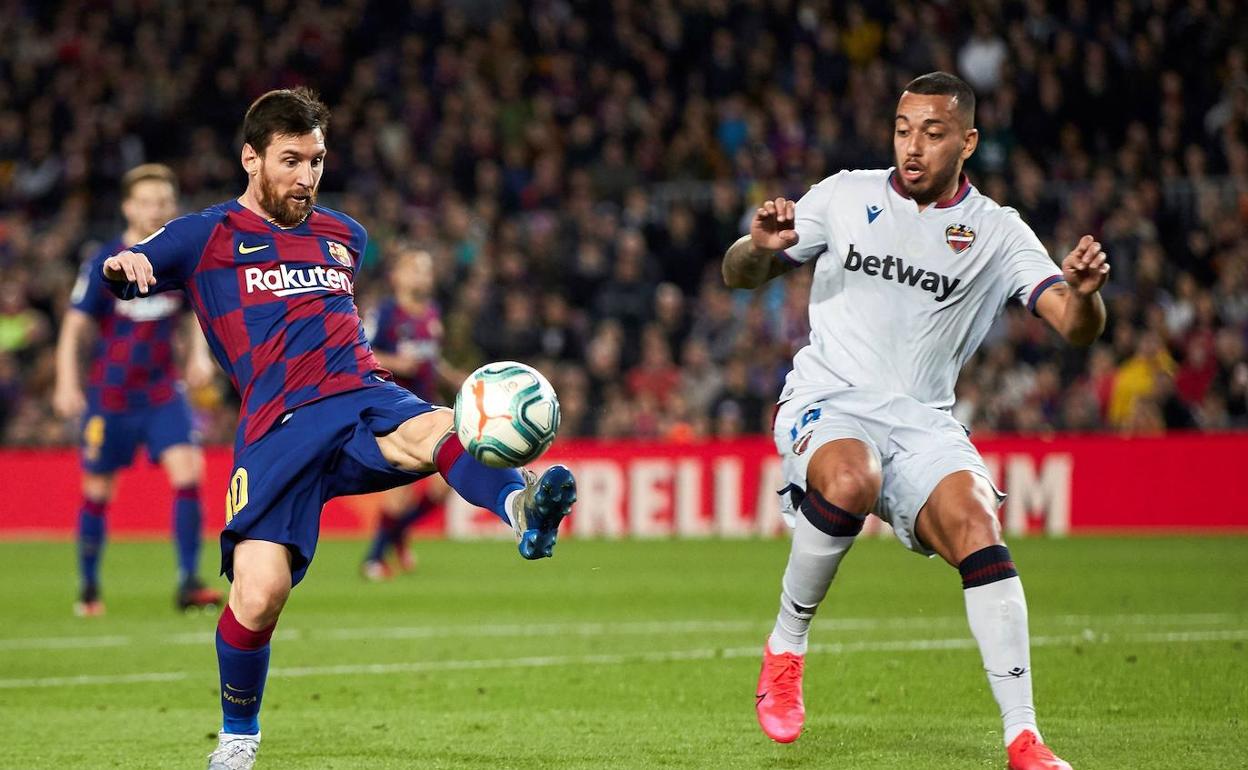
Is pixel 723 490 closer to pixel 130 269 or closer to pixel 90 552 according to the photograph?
pixel 90 552


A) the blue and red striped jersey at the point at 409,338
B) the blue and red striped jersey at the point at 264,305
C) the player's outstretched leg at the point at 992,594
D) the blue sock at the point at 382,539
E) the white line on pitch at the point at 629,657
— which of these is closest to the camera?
the player's outstretched leg at the point at 992,594

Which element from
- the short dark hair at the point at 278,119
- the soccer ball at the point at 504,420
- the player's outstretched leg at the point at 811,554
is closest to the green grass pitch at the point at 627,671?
the player's outstretched leg at the point at 811,554

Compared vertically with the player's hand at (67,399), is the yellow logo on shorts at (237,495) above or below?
below

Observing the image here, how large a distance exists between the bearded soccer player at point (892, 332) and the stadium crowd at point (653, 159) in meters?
11.5

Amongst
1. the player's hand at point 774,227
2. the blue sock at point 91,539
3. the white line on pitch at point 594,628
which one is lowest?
the white line on pitch at point 594,628

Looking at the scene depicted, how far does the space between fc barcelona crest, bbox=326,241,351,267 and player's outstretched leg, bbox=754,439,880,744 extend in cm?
178

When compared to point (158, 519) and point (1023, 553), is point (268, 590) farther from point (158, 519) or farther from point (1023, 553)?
point (158, 519)

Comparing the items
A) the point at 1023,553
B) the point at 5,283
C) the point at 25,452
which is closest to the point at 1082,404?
the point at 1023,553

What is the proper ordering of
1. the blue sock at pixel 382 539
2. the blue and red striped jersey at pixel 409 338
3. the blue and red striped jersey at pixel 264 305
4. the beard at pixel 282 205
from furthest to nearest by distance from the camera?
the blue sock at pixel 382 539 → the blue and red striped jersey at pixel 409 338 → the beard at pixel 282 205 → the blue and red striped jersey at pixel 264 305

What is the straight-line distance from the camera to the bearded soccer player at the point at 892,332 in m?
5.91

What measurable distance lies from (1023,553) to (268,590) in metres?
10.5

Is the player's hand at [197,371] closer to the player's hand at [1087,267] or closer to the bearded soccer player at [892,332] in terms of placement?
the bearded soccer player at [892,332]

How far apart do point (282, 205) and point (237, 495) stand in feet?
3.33

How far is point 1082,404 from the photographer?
57.2ft
